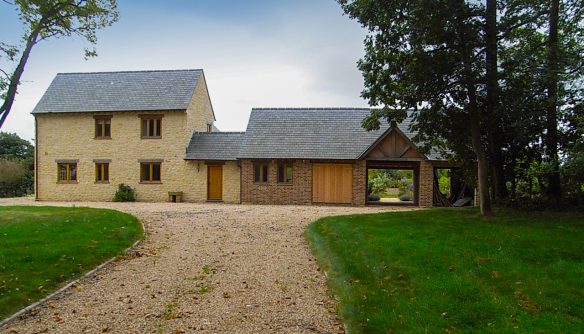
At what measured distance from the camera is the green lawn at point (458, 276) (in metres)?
5.64

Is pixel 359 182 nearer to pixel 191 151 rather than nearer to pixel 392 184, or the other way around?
pixel 191 151

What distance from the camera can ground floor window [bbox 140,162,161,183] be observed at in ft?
92.6

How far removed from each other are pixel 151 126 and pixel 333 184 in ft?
42.0

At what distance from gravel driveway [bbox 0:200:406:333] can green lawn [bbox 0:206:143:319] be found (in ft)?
1.29

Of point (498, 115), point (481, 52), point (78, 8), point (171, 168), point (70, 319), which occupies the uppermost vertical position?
point (78, 8)

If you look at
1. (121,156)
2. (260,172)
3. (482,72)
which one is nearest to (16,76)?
(482,72)

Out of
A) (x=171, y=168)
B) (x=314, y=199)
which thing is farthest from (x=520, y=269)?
(x=171, y=168)

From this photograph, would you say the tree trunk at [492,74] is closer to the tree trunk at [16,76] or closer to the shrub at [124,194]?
the tree trunk at [16,76]

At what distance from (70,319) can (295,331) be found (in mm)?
3297

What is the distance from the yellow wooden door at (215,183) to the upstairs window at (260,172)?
2874 millimetres

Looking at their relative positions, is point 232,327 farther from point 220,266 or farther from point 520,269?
point 520,269

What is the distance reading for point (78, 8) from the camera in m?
12.9

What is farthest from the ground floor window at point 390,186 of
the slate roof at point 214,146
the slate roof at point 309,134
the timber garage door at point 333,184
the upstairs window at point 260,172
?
the slate roof at point 214,146

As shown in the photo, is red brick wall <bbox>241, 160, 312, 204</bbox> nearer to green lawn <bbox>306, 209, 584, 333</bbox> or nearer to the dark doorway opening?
the dark doorway opening
